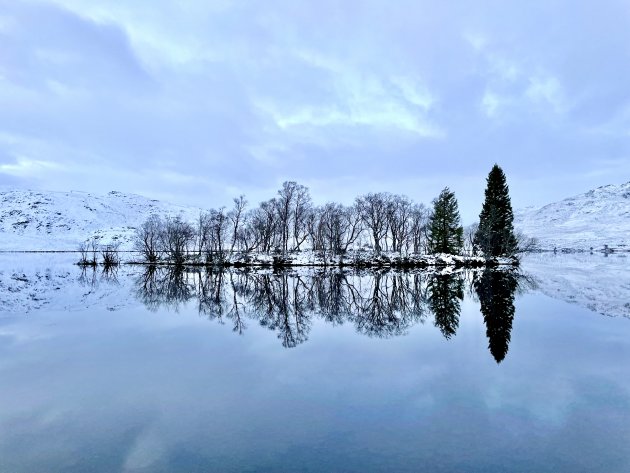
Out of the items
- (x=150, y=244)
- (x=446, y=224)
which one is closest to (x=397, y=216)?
(x=446, y=224)

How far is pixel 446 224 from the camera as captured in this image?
6775cm

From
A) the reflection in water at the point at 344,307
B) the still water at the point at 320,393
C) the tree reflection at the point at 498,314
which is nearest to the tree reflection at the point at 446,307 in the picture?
the reflection in water at the point at 344,307

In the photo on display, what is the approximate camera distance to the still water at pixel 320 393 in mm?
6289

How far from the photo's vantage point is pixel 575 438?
22.2 feet

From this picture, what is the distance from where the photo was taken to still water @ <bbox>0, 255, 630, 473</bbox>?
6.29m

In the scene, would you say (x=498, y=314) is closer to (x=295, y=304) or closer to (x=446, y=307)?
(x=446, y=307)

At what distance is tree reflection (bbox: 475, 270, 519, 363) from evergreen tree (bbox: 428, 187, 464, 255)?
37.9 m

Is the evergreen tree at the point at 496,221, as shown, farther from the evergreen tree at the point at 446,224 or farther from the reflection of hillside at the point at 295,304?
the reflection of hillside at the point at 295,304

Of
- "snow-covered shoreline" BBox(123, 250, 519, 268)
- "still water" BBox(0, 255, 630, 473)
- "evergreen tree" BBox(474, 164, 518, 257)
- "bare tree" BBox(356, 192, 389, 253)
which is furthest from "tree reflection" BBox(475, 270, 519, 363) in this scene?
"bare tree" BBox(356, 192, 389, 253)

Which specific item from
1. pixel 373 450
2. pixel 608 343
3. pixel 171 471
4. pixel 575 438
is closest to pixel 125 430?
pixel 171 471

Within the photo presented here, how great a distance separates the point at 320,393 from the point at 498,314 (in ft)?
42.4

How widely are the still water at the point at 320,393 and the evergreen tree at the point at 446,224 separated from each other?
49356 mm

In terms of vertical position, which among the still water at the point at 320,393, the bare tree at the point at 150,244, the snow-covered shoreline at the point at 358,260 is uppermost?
the bare tree at the point at 150,244

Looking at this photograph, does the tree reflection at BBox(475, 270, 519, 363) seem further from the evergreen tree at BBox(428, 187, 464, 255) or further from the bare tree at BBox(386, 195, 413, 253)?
the bare tree at BBox(386, 195, 413, 253)
